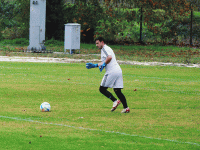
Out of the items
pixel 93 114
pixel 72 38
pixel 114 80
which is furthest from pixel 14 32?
pixel 93 114

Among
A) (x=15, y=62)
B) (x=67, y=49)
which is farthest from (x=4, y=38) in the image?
(x=15, y=62)

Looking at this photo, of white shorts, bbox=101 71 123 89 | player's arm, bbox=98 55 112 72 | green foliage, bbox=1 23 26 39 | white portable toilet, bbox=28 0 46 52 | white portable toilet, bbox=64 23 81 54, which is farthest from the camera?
green foliage, bbox=1 23 26 39

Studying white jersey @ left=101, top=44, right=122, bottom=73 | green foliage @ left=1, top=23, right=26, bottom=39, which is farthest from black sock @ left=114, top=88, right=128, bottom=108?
green foliage @ left=1, top=23, right=26, bottom=39

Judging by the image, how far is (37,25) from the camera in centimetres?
3016

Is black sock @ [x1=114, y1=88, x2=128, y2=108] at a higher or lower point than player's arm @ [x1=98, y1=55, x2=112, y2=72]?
lower

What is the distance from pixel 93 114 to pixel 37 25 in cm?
2138

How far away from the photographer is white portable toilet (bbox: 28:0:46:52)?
2995cm

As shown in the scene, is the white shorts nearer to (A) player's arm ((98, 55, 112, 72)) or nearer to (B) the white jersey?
(B) the white jersey

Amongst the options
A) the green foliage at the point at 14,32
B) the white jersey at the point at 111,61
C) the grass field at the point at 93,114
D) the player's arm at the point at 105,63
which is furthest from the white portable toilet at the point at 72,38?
the player's arm at the point at 105,63

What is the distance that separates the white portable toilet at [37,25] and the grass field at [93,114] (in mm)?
12213

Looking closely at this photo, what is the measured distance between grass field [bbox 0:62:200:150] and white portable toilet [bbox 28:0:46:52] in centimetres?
1221

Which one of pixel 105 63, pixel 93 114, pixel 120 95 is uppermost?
pixel 105 63

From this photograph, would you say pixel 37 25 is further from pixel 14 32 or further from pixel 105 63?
pixel 105 63

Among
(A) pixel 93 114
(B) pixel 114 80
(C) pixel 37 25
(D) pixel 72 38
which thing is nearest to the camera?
(A) pixel 93 114
